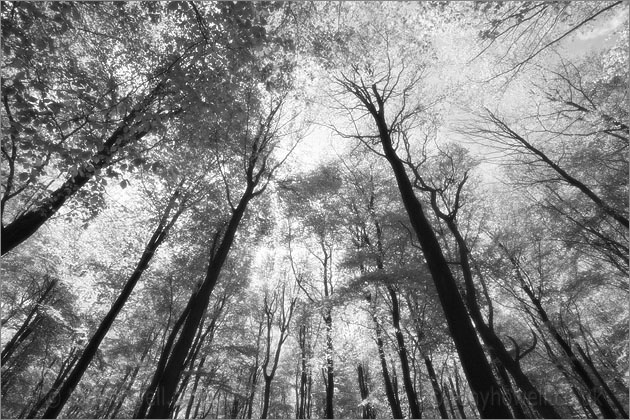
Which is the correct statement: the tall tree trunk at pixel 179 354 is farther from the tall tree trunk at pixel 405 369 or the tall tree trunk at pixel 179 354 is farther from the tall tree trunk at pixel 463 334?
the tall tree trunk at pixel 405 369

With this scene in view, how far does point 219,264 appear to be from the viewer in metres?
8.28

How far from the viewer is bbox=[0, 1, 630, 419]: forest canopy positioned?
18.1 ft

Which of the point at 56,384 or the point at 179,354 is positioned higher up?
the point at 56,384

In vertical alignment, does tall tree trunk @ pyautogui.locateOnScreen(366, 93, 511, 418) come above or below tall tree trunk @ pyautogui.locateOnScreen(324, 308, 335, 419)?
below

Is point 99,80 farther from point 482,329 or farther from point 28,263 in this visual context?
point 28,263

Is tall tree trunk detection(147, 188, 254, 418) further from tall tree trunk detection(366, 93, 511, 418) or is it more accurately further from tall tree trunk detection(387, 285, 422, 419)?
tall tree trunk detection(387, 285, 422, 419)

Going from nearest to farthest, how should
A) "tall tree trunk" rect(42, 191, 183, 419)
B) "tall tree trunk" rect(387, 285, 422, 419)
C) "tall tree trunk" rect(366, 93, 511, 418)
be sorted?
A: "tall tree trunk" rect(366, 93, 511, 418) → "tall tree trunk" rect(42, 191, 183, 419) → "tall tree trunk" rect(387, 285, 422, 419)

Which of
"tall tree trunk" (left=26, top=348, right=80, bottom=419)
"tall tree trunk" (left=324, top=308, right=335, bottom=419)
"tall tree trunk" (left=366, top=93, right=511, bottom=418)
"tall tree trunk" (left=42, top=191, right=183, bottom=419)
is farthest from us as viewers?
"tall tree trunk" (left=26, top=348, right=80, bottom=419)

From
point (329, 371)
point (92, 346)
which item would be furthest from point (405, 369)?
point (92, 346)

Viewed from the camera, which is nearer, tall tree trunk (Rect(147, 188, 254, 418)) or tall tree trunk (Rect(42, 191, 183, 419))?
tall tree trunk (Rect(147, 188, 254, 418))

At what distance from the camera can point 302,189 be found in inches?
567

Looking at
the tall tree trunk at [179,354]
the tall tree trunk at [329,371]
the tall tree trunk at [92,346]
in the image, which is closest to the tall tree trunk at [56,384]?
the tall tree trunk at [92,346]

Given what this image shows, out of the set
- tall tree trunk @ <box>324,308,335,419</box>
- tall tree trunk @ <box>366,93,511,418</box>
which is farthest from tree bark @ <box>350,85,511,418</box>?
tall tree trunk @ <box>324,308,335,419</box>

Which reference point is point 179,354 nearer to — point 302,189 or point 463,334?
point 463,334
